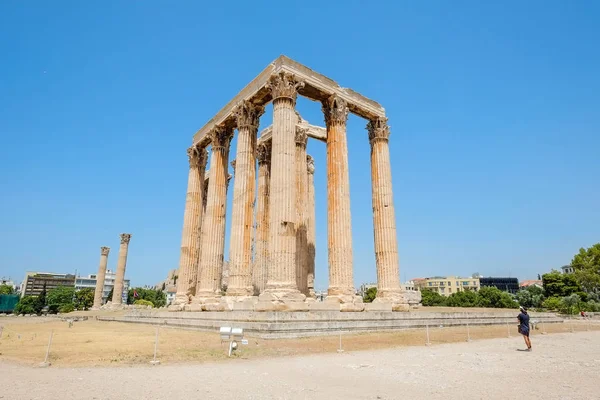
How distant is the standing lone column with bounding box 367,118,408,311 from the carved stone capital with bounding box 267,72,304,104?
871 centimetres

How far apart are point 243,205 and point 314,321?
10776mm

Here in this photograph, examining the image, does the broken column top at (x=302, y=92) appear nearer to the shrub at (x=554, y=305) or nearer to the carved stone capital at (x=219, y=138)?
the carved stone capital at (x=219, y=138)

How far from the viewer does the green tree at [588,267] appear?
68938mm

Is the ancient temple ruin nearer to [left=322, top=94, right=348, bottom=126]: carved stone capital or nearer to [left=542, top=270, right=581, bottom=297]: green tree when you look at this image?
[left=322, top=94, right=348, bottom=126]: carved stone capital

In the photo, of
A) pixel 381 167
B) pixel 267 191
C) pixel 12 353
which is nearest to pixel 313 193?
pixel 267 191

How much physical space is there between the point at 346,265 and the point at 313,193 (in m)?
12.4

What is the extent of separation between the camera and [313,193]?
3441 centimetres

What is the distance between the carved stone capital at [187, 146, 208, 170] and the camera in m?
33.7

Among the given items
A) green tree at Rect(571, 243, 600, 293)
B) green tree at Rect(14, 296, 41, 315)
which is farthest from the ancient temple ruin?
green tree at Rect(14, 296, 41, 315)

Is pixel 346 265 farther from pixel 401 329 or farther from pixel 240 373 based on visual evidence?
pixel 240 373

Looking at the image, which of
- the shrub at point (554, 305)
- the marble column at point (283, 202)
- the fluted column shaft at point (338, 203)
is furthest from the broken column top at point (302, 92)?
the shrub at point (554, 305)

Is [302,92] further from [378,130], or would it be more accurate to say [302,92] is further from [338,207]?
[338,207]

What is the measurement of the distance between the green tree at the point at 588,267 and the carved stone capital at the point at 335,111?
6979 centimetres

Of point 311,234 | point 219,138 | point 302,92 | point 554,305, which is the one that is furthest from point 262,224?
point 554,305
